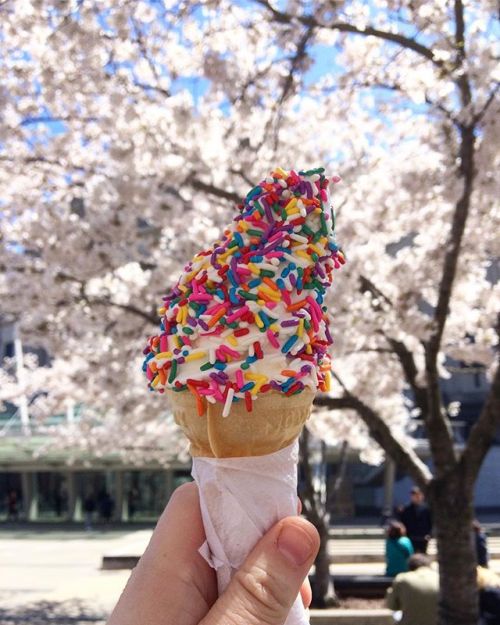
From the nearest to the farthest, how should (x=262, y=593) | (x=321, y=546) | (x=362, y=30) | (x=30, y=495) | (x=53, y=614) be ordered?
(x=262, y=593)
(x=362, y=30)
(x=321, y=546)
(x=53, y=614)
(x=30, y=495)

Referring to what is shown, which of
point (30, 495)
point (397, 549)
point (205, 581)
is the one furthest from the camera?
point (30, 495)

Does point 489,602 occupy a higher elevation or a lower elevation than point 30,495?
higher

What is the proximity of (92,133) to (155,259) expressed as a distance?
184cm

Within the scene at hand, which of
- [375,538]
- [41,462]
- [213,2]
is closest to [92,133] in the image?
[213,2]

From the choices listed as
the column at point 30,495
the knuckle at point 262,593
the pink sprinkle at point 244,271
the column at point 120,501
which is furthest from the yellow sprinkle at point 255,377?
the column at point 30,495

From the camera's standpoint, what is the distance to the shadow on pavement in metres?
9.87

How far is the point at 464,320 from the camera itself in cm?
1007

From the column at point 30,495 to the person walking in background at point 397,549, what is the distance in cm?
2026

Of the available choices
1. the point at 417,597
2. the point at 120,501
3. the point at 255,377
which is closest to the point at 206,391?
the point at 255,377

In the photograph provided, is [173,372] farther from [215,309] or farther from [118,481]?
[118,481]

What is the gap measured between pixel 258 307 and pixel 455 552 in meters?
5.16

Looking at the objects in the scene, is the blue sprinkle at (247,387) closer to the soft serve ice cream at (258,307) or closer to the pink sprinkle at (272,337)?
the soft serve ice cream at (258,307)

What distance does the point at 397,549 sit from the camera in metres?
9.98

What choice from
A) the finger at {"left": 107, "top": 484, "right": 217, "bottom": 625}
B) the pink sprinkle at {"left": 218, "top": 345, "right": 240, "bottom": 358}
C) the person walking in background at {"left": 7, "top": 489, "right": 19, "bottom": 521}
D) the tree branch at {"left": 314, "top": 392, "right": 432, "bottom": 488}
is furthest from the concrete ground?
the pink sprinkle at {"left": 218, "top": 345, "right": 240, "bottom": 358}
